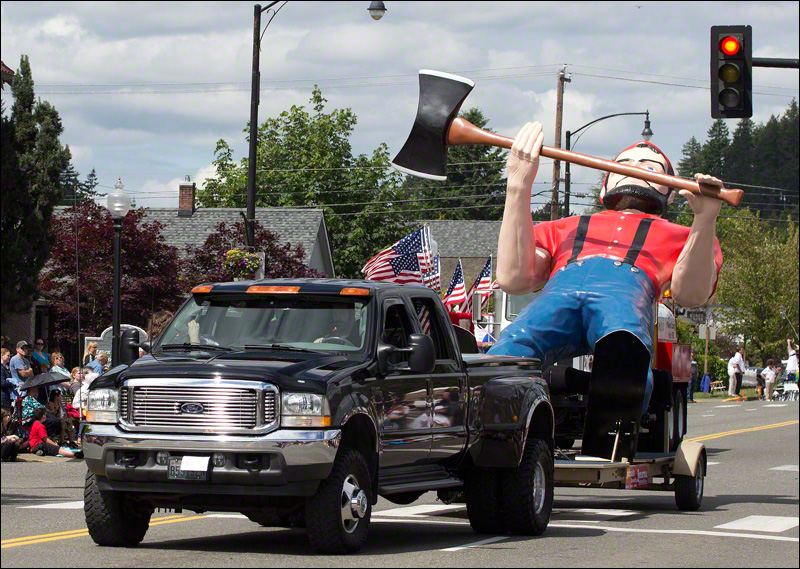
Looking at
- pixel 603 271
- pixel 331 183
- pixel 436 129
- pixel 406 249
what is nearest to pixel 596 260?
pixel 603 271

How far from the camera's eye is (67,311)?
1254 inches

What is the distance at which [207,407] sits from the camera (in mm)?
8680

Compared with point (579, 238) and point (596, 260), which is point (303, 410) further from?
point (579, 238)

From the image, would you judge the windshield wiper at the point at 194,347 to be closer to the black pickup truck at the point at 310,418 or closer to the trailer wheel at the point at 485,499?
the black pickup truck at the point at 310,418

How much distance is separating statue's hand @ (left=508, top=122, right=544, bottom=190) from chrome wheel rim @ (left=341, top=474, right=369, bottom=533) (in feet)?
12.2

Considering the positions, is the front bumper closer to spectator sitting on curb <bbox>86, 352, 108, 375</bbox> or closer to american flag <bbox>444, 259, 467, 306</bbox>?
spectator sitting on curb <bbox>86, 352, 108, 375</bbox>

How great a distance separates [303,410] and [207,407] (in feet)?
2.11

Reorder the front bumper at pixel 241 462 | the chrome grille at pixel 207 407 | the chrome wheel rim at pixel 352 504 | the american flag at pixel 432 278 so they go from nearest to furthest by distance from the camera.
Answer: the front bumper at pixel 241 462, the chrome grille at pixel 207 407, the chrome wheel rim at pixel 352 504, the american flag at pixel 432 278

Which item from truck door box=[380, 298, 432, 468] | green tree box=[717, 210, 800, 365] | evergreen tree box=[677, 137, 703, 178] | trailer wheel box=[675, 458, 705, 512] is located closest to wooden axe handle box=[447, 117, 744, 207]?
truck door box=[380, 298, 432, 468]

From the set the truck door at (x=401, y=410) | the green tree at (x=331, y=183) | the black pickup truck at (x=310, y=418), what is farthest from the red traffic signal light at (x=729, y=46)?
the green tree at (x=331, y=183)

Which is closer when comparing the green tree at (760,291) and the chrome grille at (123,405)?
the chrome grille at (123,405)

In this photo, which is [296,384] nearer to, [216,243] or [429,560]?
[429,560]

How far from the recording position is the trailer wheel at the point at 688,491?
42.8 feet

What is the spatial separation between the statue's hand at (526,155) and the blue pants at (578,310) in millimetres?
1238
